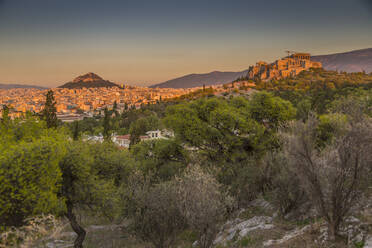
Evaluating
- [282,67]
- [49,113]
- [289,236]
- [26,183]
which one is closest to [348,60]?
[282,67]

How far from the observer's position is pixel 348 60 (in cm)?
17688

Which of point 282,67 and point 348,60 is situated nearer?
point 282,67

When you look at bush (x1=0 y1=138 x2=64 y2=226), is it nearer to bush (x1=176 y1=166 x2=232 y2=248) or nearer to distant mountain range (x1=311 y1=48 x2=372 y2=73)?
bush (x1=176 y1=166 x2=232 y2=248)

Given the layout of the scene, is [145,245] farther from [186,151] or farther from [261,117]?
[261,117]

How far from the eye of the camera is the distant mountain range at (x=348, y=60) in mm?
157938

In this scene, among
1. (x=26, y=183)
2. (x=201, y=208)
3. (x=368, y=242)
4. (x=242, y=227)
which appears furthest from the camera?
(x=242, y=227)

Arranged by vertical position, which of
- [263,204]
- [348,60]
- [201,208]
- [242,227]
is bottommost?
[263,204]

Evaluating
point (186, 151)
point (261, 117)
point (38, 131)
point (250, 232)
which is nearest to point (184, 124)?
point (186, 151)

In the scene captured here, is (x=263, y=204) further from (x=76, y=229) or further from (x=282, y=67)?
(x=282, y=67)

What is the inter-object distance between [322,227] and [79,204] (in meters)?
10.1

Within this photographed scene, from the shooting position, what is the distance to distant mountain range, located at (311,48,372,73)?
157938 millimetres

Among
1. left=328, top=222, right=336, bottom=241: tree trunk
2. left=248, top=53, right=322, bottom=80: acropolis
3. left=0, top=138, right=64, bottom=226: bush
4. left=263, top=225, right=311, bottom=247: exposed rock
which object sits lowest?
left=263, top=225, right=311, bottom=247: exposed rock

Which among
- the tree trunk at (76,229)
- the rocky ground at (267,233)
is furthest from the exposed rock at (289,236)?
the tree trunk at (76,229)

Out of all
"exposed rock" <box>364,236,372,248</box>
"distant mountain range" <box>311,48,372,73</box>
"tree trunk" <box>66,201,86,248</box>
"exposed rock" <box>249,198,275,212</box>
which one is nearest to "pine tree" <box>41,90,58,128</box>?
"tree trunk" <box>66,201,86,248</box>
